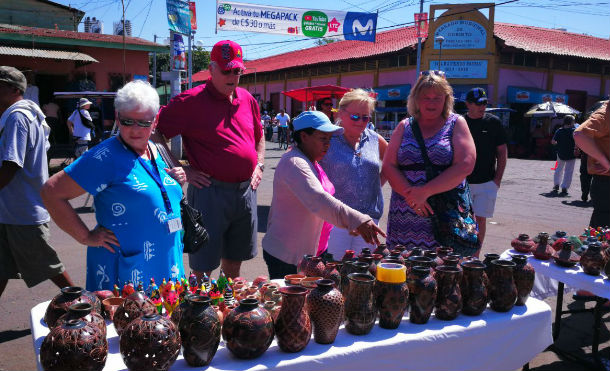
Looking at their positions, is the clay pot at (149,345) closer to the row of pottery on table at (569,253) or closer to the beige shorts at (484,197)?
the row of pottery on table at (569,253)

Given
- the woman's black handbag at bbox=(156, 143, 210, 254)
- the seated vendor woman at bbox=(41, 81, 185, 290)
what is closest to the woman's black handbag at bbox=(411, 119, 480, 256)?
the woman's black handbag at bbox=(156, 143, 210, 254)

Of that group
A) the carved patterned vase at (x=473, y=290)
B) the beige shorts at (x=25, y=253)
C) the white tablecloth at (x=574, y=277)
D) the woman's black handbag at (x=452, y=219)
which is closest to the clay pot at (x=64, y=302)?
the carved patterned vase at (x=473, y=290)

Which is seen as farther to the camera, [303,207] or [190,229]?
[303,207]

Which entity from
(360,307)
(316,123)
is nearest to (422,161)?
(316,123)

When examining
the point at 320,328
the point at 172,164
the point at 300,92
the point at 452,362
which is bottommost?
the point at 452,362

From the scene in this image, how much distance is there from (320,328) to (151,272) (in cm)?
88

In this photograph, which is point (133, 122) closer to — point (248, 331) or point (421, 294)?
point (248, 331)

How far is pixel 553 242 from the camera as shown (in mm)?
3525

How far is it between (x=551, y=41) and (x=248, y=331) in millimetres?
27413

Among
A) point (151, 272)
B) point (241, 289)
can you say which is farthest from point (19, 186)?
point (241, 289)

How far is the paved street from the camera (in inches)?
128

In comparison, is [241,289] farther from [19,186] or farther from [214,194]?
[19,186]

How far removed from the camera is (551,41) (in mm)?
24438

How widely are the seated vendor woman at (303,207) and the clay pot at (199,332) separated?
935mm
